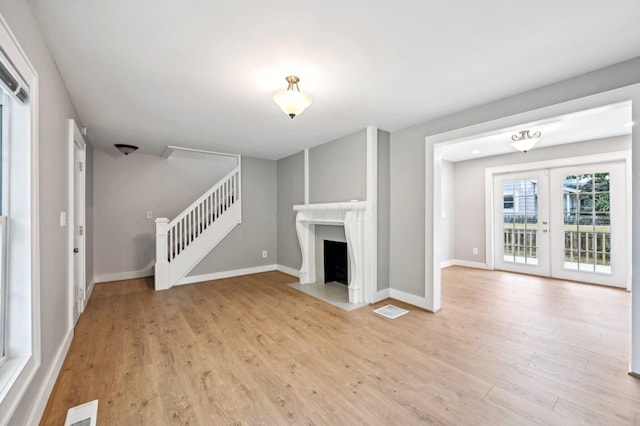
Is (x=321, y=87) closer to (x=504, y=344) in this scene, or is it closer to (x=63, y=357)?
(x=504, y=344)

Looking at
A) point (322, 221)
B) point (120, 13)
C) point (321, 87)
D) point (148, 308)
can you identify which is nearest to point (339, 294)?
point (322, 221)

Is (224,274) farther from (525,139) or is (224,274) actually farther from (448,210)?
(525,139)

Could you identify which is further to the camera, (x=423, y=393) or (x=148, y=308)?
(x=148, y=308)

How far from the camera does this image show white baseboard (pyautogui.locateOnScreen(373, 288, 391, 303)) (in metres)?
3.63

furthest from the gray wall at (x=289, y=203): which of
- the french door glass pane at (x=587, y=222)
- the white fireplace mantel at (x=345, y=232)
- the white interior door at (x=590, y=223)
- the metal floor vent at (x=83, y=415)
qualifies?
the french door glass pane at (x=587, y=222)

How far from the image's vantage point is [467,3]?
5.03ft

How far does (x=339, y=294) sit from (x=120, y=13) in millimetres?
3685

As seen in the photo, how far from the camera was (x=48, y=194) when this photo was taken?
1.90 m

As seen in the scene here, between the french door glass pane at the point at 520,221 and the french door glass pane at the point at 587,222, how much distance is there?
1.49 feet

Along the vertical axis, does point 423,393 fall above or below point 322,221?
below

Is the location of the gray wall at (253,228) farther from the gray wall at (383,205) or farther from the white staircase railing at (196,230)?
the gray wall at (383,205)

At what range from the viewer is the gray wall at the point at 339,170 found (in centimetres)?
378

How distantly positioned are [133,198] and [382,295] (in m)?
4.81

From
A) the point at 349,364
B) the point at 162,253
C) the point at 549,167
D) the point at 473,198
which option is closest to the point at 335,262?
the point at 349,364
